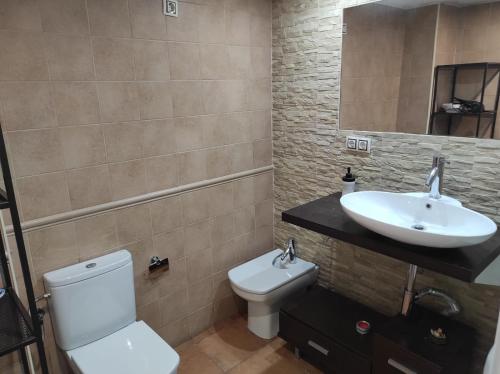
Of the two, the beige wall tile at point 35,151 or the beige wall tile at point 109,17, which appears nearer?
the beige wall tile at point 35,151

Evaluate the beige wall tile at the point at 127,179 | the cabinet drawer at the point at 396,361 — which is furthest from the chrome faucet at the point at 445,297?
the beige wall tile at the point at 127,179

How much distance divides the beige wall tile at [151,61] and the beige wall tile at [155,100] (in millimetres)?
41

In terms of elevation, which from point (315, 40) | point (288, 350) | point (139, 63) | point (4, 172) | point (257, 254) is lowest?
point (288, 350)

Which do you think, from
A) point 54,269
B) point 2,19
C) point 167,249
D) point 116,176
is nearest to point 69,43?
point 2,19

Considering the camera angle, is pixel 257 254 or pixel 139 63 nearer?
pixel 139 63

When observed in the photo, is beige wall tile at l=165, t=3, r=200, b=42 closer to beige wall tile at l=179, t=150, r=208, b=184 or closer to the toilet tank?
beige wall tile at l=179, t=150, r=208, b=184

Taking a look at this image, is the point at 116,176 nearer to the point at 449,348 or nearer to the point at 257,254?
the point at 257,254

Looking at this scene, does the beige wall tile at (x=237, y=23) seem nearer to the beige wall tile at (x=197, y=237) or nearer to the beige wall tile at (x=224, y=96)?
the beige wall tile at (x=224, y=96)


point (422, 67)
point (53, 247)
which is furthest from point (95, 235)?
point (422, 67)

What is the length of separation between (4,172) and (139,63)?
3.12ft

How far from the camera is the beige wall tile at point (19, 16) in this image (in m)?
1.43

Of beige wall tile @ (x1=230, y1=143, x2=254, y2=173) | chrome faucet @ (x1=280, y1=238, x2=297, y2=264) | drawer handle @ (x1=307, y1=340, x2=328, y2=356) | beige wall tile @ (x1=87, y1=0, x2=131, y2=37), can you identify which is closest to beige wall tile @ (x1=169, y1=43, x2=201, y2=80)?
beige wall tile @ (x1=87, y1=0, x2=131, y2=37)

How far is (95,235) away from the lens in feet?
5.99

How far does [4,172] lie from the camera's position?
112 centimetres
